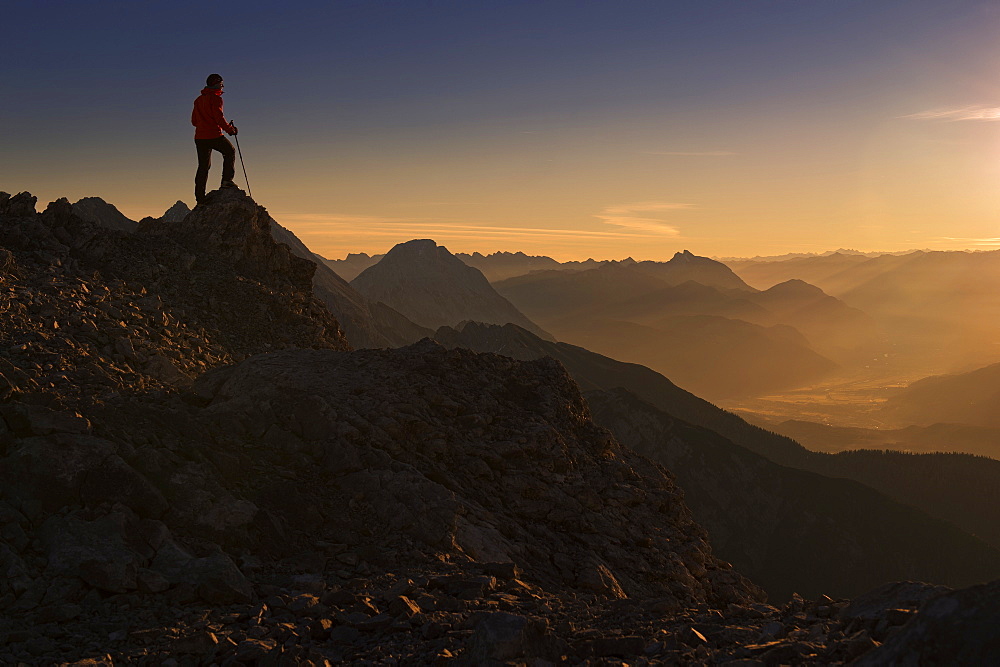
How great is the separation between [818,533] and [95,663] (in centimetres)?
9179

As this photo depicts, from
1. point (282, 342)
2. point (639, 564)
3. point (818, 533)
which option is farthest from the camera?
point (818, 533)

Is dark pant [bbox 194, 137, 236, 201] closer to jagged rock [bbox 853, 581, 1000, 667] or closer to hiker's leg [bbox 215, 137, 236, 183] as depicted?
hiker's leg [bbox 215, 137, 236, 183]

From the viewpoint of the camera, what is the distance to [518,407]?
63.4 feet

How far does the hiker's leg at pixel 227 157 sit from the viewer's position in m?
23.7

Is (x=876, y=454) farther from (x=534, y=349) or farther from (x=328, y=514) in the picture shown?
(x=328, y=514)

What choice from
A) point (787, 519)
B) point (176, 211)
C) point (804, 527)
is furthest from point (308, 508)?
point (176, 211)

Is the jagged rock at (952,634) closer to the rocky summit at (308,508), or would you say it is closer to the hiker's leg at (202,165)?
the rocky summit at (308,508)

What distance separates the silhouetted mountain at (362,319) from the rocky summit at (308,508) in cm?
10592

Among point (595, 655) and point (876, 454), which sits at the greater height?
point (595, 655)

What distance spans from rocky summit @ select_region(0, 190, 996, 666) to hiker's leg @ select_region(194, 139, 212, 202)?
3042 millimetres

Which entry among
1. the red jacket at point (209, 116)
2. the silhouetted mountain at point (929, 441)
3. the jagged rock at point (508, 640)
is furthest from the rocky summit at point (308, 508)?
the silhouetted mountain at point (929, 441)

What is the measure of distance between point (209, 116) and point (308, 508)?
16.6m

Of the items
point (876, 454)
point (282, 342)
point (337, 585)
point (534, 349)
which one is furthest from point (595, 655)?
point (534, 349)

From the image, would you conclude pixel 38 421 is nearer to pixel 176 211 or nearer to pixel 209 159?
pixel 209 159
